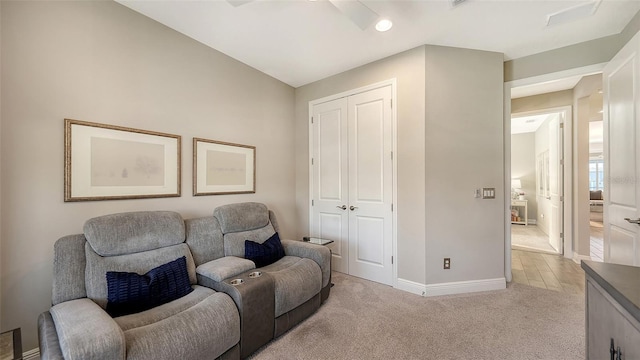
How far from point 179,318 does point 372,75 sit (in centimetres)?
298

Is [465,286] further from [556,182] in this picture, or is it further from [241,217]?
[556,182]

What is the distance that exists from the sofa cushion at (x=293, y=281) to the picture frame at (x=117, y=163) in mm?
1258

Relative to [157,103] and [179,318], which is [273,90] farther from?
[179,318]

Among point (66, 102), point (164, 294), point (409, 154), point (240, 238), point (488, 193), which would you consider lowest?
point (164, 294)

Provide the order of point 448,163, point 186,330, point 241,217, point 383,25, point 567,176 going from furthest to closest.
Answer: point 567,176, point 448,163, point 241,217, point 383,25, point 186,330

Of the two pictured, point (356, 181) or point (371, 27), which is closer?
point (371, 27)

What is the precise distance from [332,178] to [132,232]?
2251 millimetres

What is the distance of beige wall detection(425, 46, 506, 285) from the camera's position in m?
2.65

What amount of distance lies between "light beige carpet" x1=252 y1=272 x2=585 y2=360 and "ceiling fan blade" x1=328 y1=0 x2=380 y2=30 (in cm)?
252

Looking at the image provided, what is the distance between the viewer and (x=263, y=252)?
7.82 feet

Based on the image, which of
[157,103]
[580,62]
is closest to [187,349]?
[157,103]

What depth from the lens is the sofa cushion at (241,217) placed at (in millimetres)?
2426

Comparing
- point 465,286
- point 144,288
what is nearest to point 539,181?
point 465,286

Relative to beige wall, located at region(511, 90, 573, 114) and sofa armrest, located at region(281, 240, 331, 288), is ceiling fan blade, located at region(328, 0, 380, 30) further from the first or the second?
beige wall, located at region(511, 90, 573, 114)
